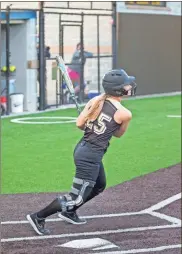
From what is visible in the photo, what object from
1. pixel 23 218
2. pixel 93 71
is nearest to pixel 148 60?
pixel 93 71

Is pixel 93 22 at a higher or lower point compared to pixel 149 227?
higher

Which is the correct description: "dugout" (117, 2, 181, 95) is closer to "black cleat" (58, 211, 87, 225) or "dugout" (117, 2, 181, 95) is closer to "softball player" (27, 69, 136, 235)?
"black cleat" (58, 211, 87, 225)

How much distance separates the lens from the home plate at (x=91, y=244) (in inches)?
269

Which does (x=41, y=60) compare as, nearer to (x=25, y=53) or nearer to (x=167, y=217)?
(x=25, y=53)

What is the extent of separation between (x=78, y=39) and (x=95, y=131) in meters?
17.1

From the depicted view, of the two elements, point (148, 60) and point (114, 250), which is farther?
point (148, 60)

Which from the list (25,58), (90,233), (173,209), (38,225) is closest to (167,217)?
(173,209)

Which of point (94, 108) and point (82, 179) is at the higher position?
point (94, 108)

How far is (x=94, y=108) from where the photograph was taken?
6.76 m

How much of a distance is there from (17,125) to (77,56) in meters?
6.59

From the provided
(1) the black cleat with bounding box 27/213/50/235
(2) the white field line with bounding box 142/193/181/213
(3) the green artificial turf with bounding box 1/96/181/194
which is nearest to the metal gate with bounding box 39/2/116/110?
(3) the green artificial turf with bounding box 1/96/181/194

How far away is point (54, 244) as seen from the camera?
6836 mm

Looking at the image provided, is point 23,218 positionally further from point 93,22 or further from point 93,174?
point 93,22

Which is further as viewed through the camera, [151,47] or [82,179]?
[151,47]
